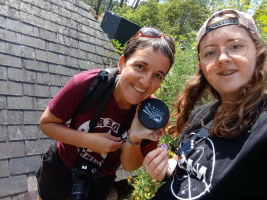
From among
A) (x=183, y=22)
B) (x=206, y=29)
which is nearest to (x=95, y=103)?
(x=206, y=29)

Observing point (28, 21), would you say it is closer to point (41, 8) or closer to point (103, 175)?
point (41, 8)

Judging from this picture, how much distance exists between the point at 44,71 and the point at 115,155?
2.30 metres

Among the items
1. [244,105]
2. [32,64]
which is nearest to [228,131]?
[244,105]

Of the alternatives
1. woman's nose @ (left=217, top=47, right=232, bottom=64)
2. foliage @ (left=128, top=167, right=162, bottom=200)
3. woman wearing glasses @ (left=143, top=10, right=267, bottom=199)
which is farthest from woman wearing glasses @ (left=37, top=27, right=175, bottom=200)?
foliage @ (left=128, top=167, right=162, bottom=200)

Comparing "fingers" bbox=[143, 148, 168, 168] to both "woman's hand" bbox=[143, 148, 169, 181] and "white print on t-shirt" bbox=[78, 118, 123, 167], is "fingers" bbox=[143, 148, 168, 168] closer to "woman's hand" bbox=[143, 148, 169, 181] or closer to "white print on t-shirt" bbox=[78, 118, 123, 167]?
"woman's hand" bbox=[143, 148, 169, 181]

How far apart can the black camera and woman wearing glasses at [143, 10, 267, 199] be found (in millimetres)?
539

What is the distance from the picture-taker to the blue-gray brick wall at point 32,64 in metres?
2.68

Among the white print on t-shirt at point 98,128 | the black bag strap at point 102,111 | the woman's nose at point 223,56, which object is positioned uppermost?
the woman's nose at point 223,56

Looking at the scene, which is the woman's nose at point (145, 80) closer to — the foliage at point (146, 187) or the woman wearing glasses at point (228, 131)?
the woman wearing glasses at point (228, 131)

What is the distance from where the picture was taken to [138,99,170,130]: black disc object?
133 centimetres

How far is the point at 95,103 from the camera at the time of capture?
1546 mm

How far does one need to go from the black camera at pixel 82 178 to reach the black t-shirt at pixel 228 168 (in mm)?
611

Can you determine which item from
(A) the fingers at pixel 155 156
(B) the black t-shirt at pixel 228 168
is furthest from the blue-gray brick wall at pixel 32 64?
(B) the black t-shirt at pixel 228 168

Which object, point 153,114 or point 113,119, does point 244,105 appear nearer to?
point 153,114
